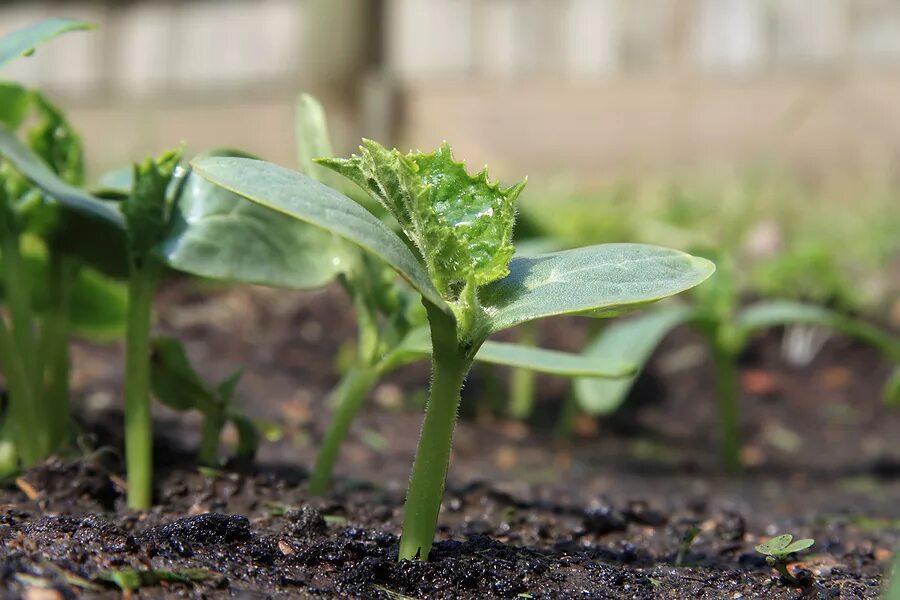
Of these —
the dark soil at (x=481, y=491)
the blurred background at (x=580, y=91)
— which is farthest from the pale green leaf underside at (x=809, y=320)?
the blurred background at (x=580, y=91)

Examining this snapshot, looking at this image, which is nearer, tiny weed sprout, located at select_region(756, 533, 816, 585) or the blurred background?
tiny weed sprout, located at select_region(756, 533, 816, 585)

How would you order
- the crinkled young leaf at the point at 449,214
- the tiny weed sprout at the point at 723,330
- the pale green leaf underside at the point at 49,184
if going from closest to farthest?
1. the crinkled young leaf at the point at 449,214
2. the pale green leaf underside at the point at 49,184
3. the tiny weed sprout at the point at 723,330

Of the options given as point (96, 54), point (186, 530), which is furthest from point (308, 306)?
point (96, 54)

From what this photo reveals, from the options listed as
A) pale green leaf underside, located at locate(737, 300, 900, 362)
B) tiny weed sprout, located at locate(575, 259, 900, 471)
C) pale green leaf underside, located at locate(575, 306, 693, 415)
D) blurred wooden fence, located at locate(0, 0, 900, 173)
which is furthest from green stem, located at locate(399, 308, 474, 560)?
blurred wooden fence, located at locate(0, 0, 900, 173)

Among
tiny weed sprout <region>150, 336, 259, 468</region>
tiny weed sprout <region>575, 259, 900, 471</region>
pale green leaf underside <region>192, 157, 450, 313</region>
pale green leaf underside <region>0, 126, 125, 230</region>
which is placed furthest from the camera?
tiny weed sprout <region>575, 259, 900, 471</region>

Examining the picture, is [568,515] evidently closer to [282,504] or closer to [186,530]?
[282,504]

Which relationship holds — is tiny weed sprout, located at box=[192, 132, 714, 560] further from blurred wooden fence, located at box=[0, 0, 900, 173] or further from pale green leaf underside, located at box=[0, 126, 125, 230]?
blurred wooden fence, located at box=[0, 0, 900, 173]

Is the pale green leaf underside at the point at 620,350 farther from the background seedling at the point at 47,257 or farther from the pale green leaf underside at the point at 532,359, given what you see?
the background seedling at the point at 47,257
